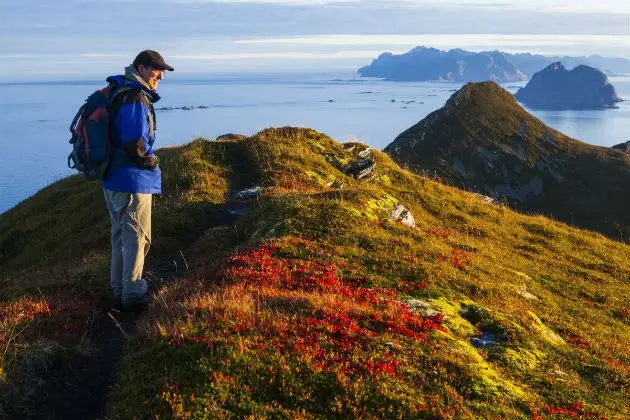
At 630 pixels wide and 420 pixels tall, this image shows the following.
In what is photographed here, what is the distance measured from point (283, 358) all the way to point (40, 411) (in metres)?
4.10

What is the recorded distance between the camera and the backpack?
11125 millimetres

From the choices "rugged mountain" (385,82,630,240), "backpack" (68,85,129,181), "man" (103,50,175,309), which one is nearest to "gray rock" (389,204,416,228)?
"man" (103,50,175,309)

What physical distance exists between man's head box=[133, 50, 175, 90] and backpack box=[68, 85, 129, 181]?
781mm

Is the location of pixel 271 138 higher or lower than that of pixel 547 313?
higher

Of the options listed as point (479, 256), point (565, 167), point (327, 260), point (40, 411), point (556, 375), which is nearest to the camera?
point (40, 411)

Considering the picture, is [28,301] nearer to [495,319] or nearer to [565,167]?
[495,319]

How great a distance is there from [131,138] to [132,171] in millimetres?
818

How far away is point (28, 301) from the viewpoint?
12.0m

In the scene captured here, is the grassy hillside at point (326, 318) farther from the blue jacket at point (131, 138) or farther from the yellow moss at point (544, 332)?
the blue jacket at point (131, 138)

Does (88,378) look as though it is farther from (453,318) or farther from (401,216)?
(401,216)

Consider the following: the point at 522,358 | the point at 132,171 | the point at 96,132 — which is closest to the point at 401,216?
the point at 522,358

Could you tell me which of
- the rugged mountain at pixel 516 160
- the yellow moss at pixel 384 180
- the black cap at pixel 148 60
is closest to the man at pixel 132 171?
the black cap at pixel 148 60

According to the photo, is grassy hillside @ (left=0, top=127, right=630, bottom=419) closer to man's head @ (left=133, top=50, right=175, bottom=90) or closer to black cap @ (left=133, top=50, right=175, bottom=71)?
man's head @ (left=133, top=50, right=175, bottom=90)

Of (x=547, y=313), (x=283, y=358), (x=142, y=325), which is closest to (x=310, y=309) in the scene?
(x=283, y=358)
